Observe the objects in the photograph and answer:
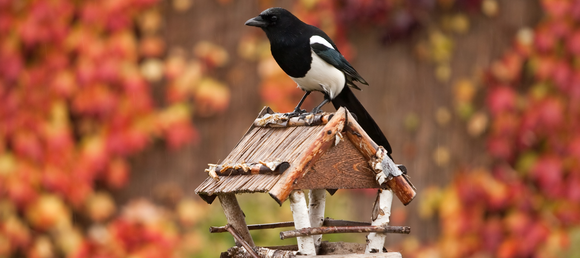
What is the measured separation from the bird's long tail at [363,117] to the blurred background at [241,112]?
2.05 metres

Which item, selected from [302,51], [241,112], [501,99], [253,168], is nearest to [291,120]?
[253,168]

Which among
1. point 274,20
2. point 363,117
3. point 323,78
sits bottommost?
point 363,117

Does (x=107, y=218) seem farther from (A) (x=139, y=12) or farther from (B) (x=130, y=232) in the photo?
(A) (x=139, y=12)

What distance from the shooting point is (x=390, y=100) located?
4586mm

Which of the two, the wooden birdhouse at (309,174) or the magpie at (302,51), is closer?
the wooden birdhouse at (309,174)

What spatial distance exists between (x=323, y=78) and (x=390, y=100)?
236cm

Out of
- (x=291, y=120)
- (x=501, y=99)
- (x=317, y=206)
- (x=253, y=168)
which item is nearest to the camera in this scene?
(x=253, y=168)

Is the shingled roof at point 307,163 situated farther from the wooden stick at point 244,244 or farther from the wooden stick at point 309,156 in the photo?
the wooden stick at point 244,244

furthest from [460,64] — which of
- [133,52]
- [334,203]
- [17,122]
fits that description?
[17,122]

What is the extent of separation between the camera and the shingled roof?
173 cm

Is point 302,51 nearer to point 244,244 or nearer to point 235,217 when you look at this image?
point 235,217

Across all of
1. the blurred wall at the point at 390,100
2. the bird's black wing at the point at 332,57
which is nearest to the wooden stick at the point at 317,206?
the bird's black wing at the point at 332,57

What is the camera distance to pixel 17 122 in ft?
14.5

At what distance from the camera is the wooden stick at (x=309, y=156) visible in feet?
5.52
